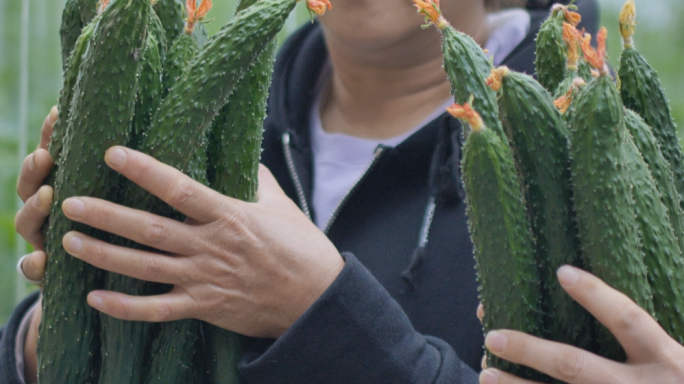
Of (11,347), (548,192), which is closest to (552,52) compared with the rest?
(548,192)

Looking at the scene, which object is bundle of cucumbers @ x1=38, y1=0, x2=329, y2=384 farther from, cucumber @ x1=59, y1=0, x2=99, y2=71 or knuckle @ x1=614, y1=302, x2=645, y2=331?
knuckle @ x1=614, y1=302, x2=645, y2=331

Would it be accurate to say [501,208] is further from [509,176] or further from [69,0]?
[69,0]

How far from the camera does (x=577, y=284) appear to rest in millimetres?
674

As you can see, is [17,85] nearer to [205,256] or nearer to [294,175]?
[294,175]

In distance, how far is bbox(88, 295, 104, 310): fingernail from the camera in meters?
0.80

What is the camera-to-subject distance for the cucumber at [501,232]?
0.70 meters

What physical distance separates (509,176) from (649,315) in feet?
0.70

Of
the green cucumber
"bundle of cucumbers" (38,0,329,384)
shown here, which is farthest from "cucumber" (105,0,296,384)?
the green cucumber

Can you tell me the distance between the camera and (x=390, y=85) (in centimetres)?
152

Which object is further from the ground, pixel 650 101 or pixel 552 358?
pixel 650 101

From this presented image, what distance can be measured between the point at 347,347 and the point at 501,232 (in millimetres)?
336

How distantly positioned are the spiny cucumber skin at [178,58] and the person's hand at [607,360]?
0.61 m

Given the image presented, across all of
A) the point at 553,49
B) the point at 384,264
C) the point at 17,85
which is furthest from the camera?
the point at 17,85

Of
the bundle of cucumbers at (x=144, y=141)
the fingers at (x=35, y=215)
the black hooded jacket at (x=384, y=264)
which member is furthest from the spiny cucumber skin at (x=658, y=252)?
the fingers at (x=35, y=215)
